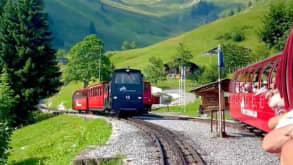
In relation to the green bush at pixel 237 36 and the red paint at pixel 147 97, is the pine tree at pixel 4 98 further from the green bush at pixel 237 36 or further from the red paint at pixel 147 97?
the green bush at pixel 237 36

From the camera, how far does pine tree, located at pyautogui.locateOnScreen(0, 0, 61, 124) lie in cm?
4391

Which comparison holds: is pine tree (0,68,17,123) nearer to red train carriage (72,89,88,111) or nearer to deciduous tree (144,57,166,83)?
red train carriage (72,89,88,111)

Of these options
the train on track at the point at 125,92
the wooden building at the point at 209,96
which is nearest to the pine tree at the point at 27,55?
the train on track at the point at 125,92

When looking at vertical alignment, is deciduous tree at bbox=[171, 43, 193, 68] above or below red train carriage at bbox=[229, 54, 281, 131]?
above

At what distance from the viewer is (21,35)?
46531 millimetres

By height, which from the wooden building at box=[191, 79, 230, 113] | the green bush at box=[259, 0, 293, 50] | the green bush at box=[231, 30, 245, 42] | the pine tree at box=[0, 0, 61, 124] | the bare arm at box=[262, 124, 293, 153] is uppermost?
the green bush at box=[231, 30, 245, 42]

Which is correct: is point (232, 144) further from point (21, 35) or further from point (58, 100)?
point (58, 100)

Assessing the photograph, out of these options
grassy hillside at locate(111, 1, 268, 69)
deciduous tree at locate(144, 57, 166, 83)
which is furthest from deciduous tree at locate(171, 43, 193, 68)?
grassy hillside at locate(111, 1, 268, 69)

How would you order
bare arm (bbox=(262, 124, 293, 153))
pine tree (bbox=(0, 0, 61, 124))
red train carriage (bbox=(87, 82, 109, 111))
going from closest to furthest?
bare arm (bbox=(262, 124, 293, 153)) → red train carriage (bbox=(87, 82, 109, 111)) → pine tree (bbox=(0, 0, 61, 124))

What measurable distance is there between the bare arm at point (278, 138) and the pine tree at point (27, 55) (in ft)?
136

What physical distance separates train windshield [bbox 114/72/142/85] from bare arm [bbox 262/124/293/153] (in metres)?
28.1

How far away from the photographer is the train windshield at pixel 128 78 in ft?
99.9

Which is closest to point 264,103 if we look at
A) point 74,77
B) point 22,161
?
point 22,161

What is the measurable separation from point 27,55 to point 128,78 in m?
19.0
